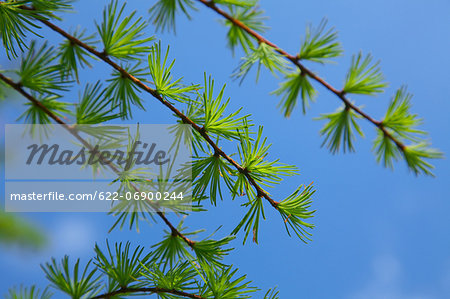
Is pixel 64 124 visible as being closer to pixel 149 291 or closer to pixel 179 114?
pixel 179 114

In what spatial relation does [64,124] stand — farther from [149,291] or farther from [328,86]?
[328,86]

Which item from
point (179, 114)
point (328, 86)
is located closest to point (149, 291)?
point (179, 114)

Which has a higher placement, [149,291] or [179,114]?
[179,114]

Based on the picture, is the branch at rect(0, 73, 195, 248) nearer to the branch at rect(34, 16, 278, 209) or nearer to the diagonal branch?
the branch at rect(34, 16, 278, 209)

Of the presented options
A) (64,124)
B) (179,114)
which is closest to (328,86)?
(179,114)

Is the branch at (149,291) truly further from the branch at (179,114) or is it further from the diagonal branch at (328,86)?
the diagonal branch at (328,86)

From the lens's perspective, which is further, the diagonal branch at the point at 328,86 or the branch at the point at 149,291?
the branch at the point at 149,291

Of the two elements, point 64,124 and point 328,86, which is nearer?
point 328,86

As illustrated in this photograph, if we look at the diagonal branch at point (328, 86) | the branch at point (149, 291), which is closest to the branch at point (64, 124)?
the branch at point (149, 291)

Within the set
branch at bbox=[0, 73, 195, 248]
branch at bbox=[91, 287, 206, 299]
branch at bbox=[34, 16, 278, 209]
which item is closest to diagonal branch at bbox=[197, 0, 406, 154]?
branch at bbox=[34, 16, 278, 209]

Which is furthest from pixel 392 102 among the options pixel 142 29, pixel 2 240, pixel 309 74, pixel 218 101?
pixel 2 240

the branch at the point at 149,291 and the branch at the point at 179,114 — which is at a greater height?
the branch at the point at 179,114

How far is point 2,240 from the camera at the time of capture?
753 mm

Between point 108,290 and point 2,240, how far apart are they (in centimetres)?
25
